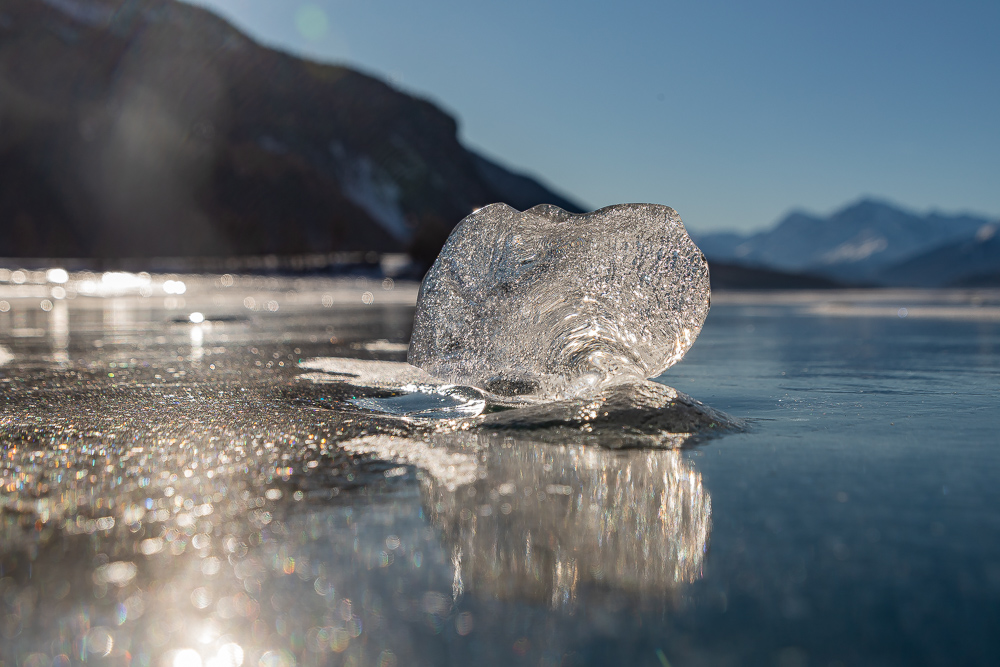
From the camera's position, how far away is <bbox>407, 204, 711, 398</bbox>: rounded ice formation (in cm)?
621

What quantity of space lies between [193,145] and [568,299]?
124m

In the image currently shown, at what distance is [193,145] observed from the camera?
119312 mm

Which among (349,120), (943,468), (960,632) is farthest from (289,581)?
(349,120)

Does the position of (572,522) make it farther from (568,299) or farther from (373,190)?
(373,190)

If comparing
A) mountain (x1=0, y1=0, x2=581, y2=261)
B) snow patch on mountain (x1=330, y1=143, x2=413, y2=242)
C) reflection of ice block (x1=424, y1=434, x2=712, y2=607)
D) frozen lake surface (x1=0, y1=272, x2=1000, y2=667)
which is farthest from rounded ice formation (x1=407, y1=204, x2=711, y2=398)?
snow patch on mountain (x1=330, y1=143, x2=413, y2=242)

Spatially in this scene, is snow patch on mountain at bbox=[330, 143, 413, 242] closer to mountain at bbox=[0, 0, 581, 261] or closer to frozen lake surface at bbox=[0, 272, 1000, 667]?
mountain at bbox=[0, 0, 581, 261]

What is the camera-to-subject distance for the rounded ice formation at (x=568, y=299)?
621 cm

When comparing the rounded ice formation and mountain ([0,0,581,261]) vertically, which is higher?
mountain ([0,0,581,261])

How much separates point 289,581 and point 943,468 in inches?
117

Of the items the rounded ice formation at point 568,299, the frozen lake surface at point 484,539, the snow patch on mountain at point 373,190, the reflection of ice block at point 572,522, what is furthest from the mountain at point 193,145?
the reflection of ice block at point 572,522

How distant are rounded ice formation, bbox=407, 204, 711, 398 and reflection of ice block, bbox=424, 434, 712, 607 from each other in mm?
2078

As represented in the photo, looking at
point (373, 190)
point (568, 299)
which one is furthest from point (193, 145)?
point (568, 299)

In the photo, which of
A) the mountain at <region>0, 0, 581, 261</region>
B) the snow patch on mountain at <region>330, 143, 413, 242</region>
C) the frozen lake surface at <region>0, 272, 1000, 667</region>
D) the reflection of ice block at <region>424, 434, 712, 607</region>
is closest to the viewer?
the frozen lake surface at <region>0, 272, 1000, 667</region>

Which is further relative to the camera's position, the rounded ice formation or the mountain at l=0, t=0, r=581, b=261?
the mountain at l=0, t=0, r=581, b=261
